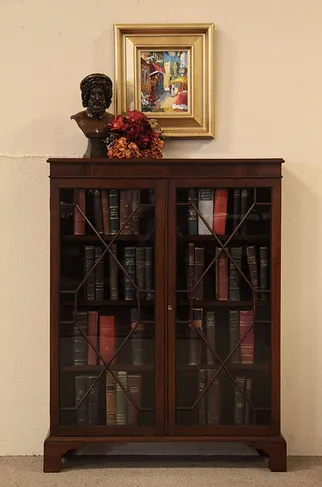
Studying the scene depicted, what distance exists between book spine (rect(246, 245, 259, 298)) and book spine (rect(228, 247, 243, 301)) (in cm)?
4

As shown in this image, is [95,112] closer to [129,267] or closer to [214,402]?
[129,267]

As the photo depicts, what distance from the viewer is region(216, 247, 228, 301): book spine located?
9.07 feet

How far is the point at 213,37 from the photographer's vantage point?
9.89 feet

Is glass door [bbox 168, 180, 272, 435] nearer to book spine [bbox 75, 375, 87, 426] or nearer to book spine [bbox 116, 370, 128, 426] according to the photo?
book spine [bbox 116, 370, 128, 426]

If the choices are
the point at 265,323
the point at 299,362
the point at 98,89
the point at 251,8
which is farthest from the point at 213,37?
the point at 299,362

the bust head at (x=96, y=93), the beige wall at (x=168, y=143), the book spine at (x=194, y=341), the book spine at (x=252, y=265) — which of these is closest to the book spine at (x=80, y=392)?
the beige wall at (x=168, y=143)

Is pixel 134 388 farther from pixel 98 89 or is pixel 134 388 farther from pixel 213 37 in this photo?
pixel 213 37

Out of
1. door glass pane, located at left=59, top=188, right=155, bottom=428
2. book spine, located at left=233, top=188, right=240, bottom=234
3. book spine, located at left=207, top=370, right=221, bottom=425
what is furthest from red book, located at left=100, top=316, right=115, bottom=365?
book spine, located at left=233, top=188, right=240, bottom=234

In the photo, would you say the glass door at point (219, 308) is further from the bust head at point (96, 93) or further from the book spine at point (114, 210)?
the bust head at point (96, 93)

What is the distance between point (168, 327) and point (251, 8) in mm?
1566

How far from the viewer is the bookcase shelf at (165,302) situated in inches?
108

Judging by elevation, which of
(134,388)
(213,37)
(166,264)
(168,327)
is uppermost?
(213,37)

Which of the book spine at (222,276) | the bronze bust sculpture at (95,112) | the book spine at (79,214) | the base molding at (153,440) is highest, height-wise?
the bronze bust sculpture at (95,112)

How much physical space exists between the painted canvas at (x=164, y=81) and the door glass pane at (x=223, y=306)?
53 centimetres
